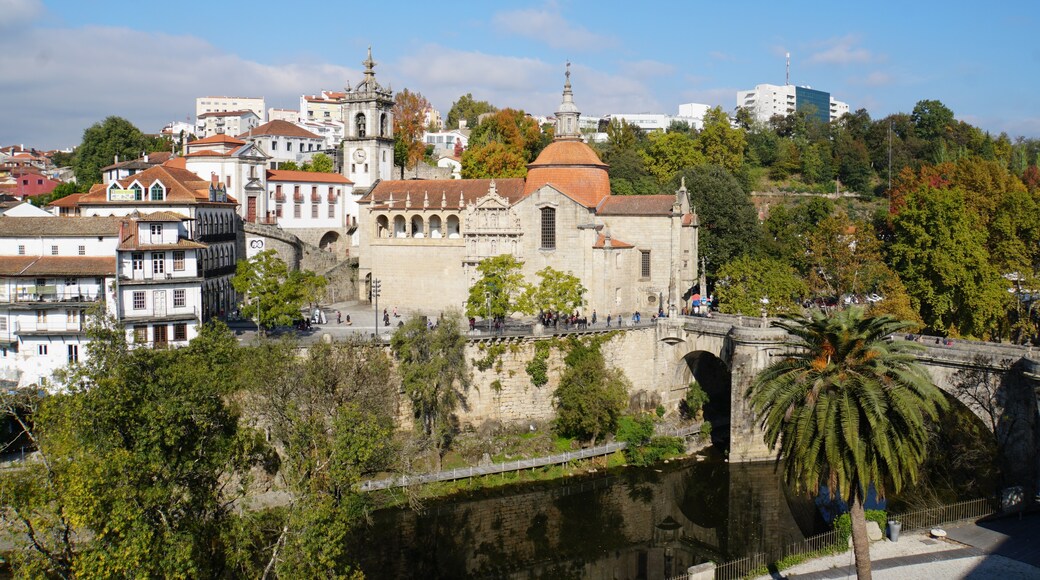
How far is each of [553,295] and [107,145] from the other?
53.0 meters

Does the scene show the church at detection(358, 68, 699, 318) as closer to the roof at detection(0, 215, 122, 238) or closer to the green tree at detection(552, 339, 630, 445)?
the green tree at detection(552, 339, 630, 445)

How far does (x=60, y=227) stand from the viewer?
42938 mm

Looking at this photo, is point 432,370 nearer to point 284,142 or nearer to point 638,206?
point 638,206

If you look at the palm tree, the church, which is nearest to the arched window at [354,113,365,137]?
the church

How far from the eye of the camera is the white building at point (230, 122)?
12300cm

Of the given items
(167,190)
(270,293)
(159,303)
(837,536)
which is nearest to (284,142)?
(167,190)

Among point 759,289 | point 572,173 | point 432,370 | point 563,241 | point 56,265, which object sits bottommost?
point 432,370

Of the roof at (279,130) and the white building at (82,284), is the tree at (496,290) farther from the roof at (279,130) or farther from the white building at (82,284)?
the roof at (279,130)

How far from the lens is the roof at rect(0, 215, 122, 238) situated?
42594 mm

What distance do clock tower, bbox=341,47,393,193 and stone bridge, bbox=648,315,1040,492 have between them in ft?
103

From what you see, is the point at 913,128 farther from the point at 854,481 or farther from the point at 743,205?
the point at 854,481

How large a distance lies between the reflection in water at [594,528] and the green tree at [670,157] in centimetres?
4160

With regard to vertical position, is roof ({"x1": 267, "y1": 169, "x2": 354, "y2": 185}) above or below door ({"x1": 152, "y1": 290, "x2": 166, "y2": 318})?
above

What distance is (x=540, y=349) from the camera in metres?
47.0
